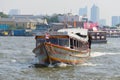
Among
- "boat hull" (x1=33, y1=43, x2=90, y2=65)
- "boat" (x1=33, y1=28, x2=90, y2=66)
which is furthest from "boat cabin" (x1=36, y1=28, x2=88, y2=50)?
"boat hull" (x1=33, y1=43, x2=90, y2=65)

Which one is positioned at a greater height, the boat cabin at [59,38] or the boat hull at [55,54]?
the boat cabin at [59,38]

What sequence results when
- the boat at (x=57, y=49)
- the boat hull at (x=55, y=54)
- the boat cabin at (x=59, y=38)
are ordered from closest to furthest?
the boat hull at (x=55, y=54), the boat at (x=57, y=49), the boat cabin at (x=59, y=38)

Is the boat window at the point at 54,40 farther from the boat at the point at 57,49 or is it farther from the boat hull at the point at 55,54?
the boat hull at the point at 55,54

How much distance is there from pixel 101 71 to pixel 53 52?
3.98 m

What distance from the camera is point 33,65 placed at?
36.5 metres

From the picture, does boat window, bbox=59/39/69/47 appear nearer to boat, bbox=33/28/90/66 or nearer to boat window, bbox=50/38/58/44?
boat, bbox=33/28/90/66

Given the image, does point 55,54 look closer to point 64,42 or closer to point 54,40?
point 54,40

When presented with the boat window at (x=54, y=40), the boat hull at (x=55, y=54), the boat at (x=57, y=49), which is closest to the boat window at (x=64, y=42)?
the boat at (x=57, y=49)

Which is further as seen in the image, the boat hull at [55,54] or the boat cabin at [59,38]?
the boat cabin at [59,38]

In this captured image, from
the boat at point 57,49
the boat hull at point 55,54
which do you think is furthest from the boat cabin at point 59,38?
the boat hull at point 55,54

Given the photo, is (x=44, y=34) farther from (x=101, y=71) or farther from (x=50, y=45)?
(x=101, y=71)

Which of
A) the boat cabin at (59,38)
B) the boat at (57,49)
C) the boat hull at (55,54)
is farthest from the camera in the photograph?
the boat cabin at (59,38)

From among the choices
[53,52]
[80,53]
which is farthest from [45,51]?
[80,53]

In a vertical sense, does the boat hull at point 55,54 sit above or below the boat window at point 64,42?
below
